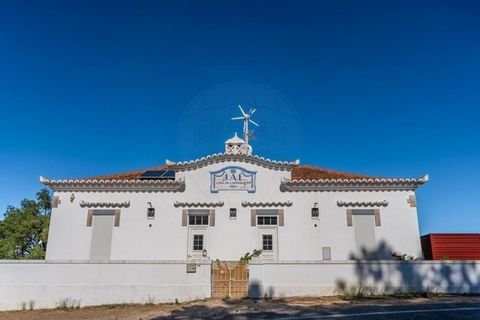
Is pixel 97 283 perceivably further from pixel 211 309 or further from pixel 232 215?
pixel 232 215

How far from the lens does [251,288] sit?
15.2 meters

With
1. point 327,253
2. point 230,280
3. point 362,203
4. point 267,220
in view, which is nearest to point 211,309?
point 230,280

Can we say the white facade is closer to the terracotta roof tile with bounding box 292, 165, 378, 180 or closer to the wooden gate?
the terracotta roof tile with bounding box 292, 165, 378, 180

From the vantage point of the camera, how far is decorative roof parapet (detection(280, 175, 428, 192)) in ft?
63.6

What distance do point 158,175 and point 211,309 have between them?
9446mm

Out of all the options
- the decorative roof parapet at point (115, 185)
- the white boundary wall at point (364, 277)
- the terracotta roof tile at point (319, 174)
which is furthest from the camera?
the terracotta roof tile at point (319, 174)

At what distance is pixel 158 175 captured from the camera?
2069 centimetres

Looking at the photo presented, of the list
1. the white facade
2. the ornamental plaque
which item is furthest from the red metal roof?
the ornamental plaque

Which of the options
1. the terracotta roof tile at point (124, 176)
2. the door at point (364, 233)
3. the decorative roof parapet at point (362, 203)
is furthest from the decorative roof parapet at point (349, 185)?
the terracotta roof tile at point (124, 176)

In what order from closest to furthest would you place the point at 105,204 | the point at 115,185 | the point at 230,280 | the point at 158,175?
the point at 230,280
the point at 105,204
the point at 115,185
the point at 158,175

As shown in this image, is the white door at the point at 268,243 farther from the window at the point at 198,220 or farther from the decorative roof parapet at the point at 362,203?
the decorative roof parapet at the point at 362,203

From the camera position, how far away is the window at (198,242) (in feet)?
62.7

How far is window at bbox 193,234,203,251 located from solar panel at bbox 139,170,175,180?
3306 millimetres

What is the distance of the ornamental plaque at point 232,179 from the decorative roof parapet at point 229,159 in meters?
0.52
